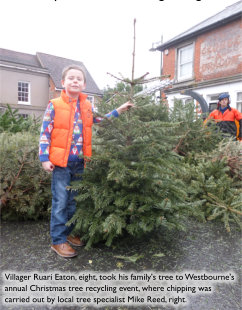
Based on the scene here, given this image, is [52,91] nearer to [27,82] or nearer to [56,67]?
[27,82]

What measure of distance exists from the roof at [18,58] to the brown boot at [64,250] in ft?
77.0

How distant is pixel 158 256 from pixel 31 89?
2426 cm

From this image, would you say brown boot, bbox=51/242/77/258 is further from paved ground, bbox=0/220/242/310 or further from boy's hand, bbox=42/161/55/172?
boy's hand, bbox=42/161/55/172

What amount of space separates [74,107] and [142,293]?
200 centimetres

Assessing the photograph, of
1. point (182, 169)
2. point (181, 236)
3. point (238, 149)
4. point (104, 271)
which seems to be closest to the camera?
point (104, 271)

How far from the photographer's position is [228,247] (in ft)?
9.80

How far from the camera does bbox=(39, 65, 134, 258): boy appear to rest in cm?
280

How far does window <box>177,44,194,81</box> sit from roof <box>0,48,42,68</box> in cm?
1456

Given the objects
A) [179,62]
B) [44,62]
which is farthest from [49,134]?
[44,62]

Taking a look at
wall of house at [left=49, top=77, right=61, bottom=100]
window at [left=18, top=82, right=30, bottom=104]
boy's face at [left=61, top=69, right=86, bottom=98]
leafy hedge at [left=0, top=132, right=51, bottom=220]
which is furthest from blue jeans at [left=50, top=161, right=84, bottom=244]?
window at [left=18, top=82, right=30, bottom=104]

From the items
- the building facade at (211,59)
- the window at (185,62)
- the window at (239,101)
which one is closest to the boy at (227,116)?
the building facade at (211,59)

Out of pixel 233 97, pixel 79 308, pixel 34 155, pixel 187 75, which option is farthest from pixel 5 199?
pixel 187 75

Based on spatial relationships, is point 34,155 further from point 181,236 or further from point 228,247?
point 228,247

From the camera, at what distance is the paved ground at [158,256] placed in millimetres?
2250
